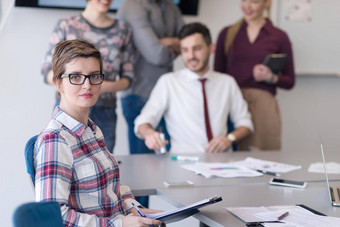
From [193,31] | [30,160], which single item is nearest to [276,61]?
[193,31]

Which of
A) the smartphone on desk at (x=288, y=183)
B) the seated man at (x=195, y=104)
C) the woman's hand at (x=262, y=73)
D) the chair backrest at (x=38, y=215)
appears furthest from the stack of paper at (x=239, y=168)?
the chair backrest at (x=38, y=215)

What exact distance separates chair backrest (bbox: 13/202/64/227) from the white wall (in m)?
0.16

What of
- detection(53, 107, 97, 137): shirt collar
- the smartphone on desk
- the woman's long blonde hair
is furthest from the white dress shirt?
detection(53, 107, 97, 137): shirt collar

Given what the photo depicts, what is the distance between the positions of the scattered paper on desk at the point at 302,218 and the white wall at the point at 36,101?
722mm

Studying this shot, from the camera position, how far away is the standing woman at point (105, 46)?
2760mm

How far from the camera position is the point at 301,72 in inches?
173

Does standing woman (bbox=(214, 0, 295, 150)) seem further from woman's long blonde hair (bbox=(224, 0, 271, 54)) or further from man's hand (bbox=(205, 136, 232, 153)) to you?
man's hand (bbox=(205, 136, 232, 153))

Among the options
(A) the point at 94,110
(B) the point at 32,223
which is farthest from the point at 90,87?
(A) the point at 94,110

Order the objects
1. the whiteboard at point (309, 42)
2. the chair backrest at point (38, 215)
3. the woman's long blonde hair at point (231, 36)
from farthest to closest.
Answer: the whiteboard at point (309, 42), the woman's long blonde hair at point (231, 36), the chair backrest at point (38, 215)

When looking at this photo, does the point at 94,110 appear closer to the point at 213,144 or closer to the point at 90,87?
the point at 213,144

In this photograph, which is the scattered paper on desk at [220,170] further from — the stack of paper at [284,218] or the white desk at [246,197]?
the stack of paper at [284,218]

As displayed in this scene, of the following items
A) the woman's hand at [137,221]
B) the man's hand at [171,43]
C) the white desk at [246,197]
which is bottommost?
the white desk at [246,197]

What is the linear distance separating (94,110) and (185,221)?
116 centimetres

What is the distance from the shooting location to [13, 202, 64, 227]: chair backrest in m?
1.08
